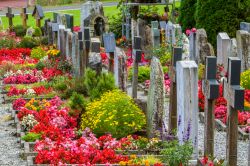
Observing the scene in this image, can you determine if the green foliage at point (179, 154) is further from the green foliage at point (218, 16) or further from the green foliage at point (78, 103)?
the green foliage at point (218, 16)

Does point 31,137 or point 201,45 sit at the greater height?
point 201,45

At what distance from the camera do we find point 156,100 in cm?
1307

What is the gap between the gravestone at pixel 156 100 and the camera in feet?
42.7

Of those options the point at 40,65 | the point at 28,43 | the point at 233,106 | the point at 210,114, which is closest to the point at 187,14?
the point at 28,43

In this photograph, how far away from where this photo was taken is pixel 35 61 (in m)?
24.7

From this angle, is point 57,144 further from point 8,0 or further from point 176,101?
point 8,0

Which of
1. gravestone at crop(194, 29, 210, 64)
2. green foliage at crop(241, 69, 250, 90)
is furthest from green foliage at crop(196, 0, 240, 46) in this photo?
green foliage at crop(241, 69, 250, 90)

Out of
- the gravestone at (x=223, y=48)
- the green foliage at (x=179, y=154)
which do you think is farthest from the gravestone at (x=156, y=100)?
the gravestone at (x=223, y=48)

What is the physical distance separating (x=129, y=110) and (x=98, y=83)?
5.68 feet

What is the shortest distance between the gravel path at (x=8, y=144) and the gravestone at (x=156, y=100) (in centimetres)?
238

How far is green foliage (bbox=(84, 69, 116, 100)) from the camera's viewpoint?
1503cm

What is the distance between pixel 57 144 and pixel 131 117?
1649 millimetres

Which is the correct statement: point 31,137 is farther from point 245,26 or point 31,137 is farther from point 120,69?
point 245,26

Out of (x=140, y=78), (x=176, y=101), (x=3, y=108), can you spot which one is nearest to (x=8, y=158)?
(x=176, y=101)
